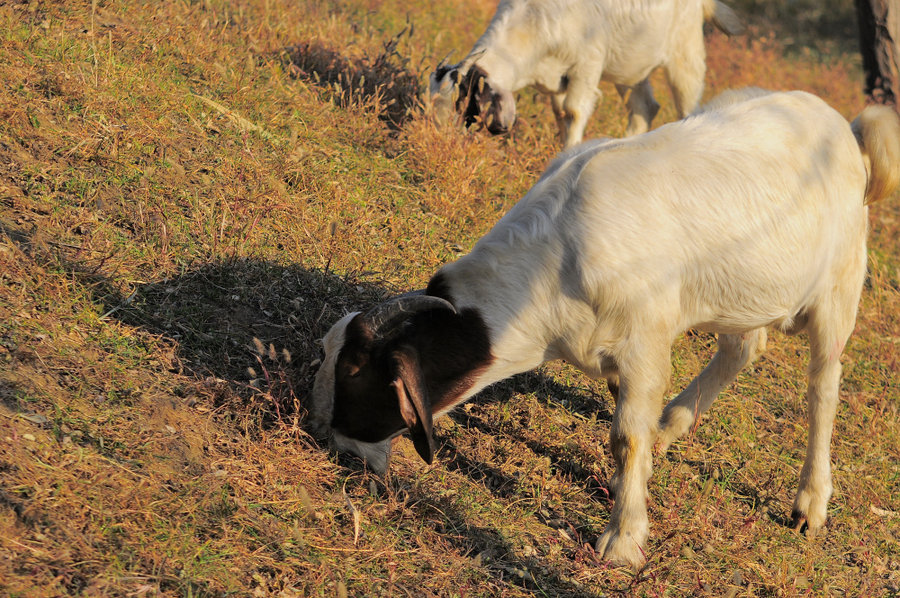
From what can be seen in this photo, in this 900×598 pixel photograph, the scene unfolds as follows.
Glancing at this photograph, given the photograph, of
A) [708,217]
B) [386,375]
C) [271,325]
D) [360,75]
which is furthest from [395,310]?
[360,75]

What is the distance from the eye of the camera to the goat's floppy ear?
12.6 ft

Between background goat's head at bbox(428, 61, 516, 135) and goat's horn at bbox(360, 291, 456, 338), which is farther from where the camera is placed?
background goat's head at bbox(428, 61, 516, 135)

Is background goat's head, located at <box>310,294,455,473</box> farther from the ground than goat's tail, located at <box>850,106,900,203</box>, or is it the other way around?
goat's tail, located at <box>850,106,900,203</box>

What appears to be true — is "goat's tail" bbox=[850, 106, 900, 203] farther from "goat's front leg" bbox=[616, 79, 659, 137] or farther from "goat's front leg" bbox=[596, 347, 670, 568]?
"goat's front leg" bbox=[616, 79, 659, 137]

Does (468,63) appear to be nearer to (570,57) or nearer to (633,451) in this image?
(570,57)

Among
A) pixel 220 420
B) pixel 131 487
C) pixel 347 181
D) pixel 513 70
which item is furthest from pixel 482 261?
pixel 513 70

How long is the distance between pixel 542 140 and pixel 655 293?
437 cm

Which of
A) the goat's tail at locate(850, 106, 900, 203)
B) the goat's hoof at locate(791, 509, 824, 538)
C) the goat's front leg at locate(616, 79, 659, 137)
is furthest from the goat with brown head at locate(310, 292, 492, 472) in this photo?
the goat's front leg at locate(616, 79, 659, 137)

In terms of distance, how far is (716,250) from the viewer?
4289 millimetres

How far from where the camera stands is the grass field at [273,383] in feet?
12.0

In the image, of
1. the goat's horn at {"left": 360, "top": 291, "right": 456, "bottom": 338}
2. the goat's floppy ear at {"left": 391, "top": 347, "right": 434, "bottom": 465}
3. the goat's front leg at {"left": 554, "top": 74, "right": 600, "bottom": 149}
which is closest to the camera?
the goat's floppy ear at {"left": 391, "top": 347, "right": 434, "bottom": 465}

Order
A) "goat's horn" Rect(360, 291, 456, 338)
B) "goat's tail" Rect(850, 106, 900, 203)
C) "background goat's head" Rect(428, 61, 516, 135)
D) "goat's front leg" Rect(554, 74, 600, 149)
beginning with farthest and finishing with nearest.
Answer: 1. "goat's front leg" Rect(554, 74, 600, 149)
2. "background goat's head" Rect(428, 61, 516, 135)
3. "goat's tail" Rect(850, 106, 900, 203)
4. "goat's horn" Rect(360, 291, 456, 338)

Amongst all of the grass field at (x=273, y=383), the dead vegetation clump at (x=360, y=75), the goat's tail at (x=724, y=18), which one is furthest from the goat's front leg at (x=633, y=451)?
the goat's tail at (x=724, y=18)

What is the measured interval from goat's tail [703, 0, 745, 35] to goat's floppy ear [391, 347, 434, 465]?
681cm
